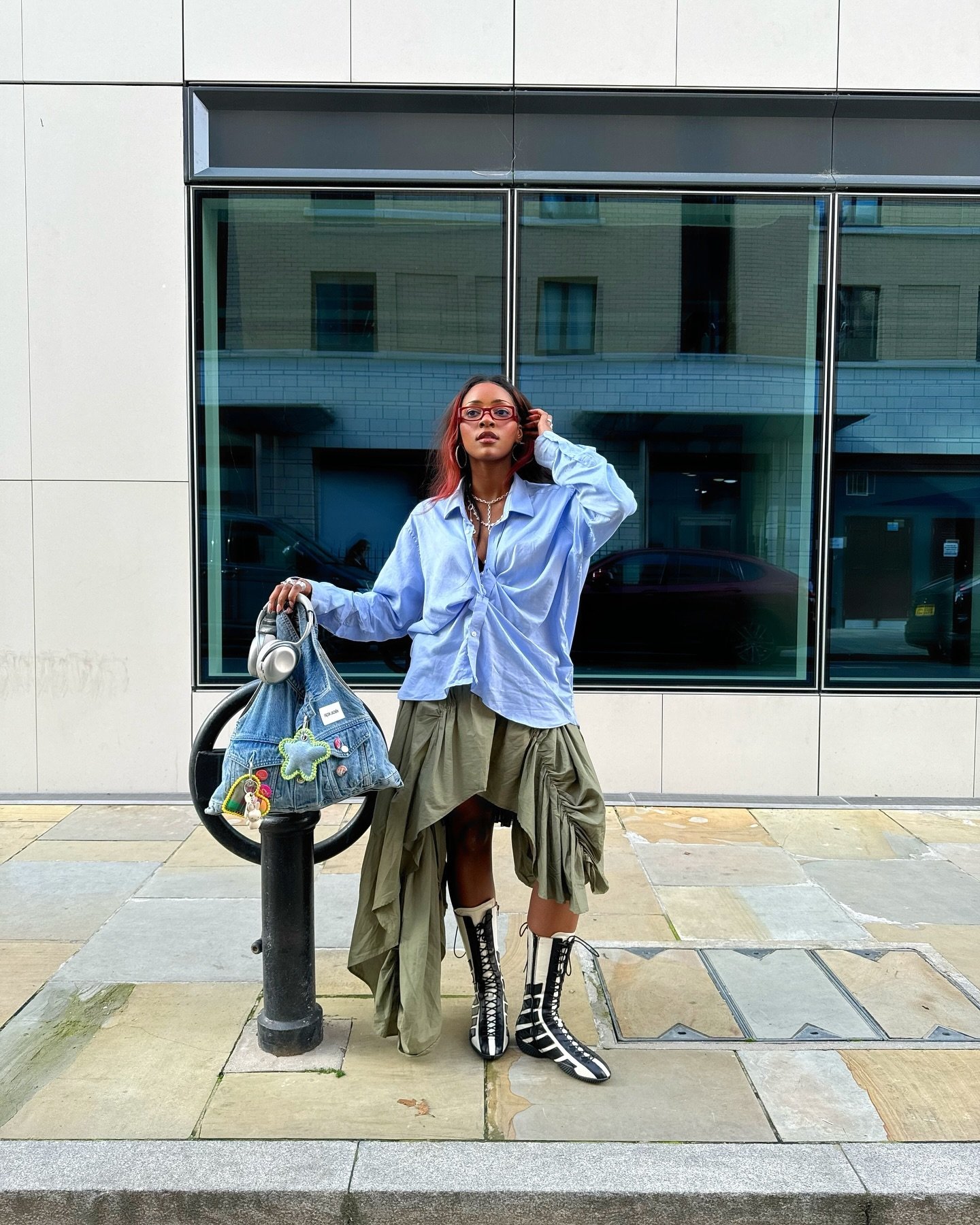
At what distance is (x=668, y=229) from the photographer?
20.3 ft

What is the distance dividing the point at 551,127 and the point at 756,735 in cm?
378

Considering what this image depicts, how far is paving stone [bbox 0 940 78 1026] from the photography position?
3445 millimetres

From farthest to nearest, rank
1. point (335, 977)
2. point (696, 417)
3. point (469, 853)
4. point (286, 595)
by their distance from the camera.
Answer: point (696, 417)
point (335, 977)
point (469, 853)
point (286, 595)

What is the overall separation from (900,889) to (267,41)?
222 inches

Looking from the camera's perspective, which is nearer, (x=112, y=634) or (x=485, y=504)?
(x=485, y=504)

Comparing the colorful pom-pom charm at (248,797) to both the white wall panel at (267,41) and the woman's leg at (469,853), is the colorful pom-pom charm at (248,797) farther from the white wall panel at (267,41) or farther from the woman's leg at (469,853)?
the white wall panel at (267,41)

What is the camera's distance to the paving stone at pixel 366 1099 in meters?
2.69

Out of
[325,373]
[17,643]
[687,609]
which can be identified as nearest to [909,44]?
[687,609]

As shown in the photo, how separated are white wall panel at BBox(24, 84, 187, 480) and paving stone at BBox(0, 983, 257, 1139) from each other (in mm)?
3439

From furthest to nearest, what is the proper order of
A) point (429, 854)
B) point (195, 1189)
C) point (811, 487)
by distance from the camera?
point (811, 487) → point (429, 854) → point (195, 1189)

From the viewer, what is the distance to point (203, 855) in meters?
5.05

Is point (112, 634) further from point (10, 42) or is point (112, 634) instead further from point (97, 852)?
point (10, 42)

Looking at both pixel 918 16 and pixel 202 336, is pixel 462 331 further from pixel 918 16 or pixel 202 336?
pixel 918 16

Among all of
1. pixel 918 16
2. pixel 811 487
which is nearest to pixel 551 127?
pixel 918 16
